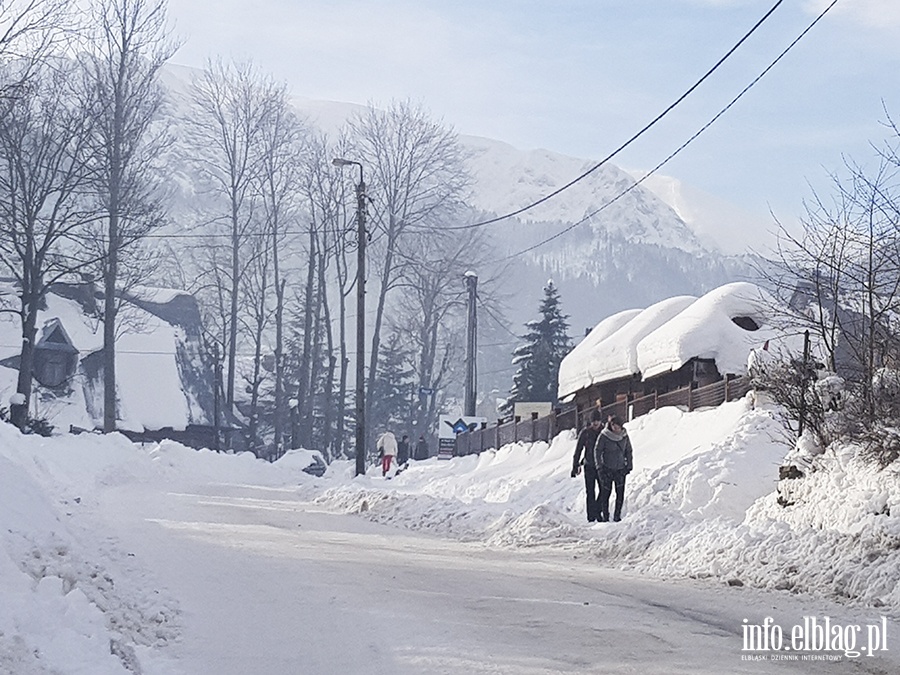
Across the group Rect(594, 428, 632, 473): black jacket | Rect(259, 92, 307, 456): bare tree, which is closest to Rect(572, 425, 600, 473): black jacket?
Rect(594, 428, 632, 473): black jacket

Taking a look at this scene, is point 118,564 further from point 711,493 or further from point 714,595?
point 711,493

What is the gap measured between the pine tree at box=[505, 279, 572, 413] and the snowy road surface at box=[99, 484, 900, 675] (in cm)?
4308

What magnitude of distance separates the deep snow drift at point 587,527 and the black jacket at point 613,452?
29.9 inches

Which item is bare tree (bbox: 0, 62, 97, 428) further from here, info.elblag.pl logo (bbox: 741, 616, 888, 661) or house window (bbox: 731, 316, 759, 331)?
info.elblag.pl logo (bbox: 741, 616, 888, 661)

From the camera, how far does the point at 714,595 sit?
10.9 meters

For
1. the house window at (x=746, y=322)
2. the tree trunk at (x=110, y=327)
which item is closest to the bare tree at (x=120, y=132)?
the tree trunk at (x=110, y=327)

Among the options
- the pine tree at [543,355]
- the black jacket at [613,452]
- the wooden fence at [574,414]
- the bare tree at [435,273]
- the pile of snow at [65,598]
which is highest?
the bare tree at [435,273]

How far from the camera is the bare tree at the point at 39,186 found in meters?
34.1

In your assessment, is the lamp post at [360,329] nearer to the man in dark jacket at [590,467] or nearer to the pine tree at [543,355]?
the man in dark jacket at [590,467]

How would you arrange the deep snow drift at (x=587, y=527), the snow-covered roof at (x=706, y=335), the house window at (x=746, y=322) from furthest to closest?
the house window at (x=746, y=322)
the snow-covered roof at (x=706, y=335)
the deep snow drift at (x=587, y=527)

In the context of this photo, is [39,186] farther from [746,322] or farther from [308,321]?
[308,321]

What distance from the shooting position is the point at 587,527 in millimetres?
16656

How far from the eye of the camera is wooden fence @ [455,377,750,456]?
23578 millimetres

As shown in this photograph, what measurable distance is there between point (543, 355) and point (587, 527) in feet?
138
